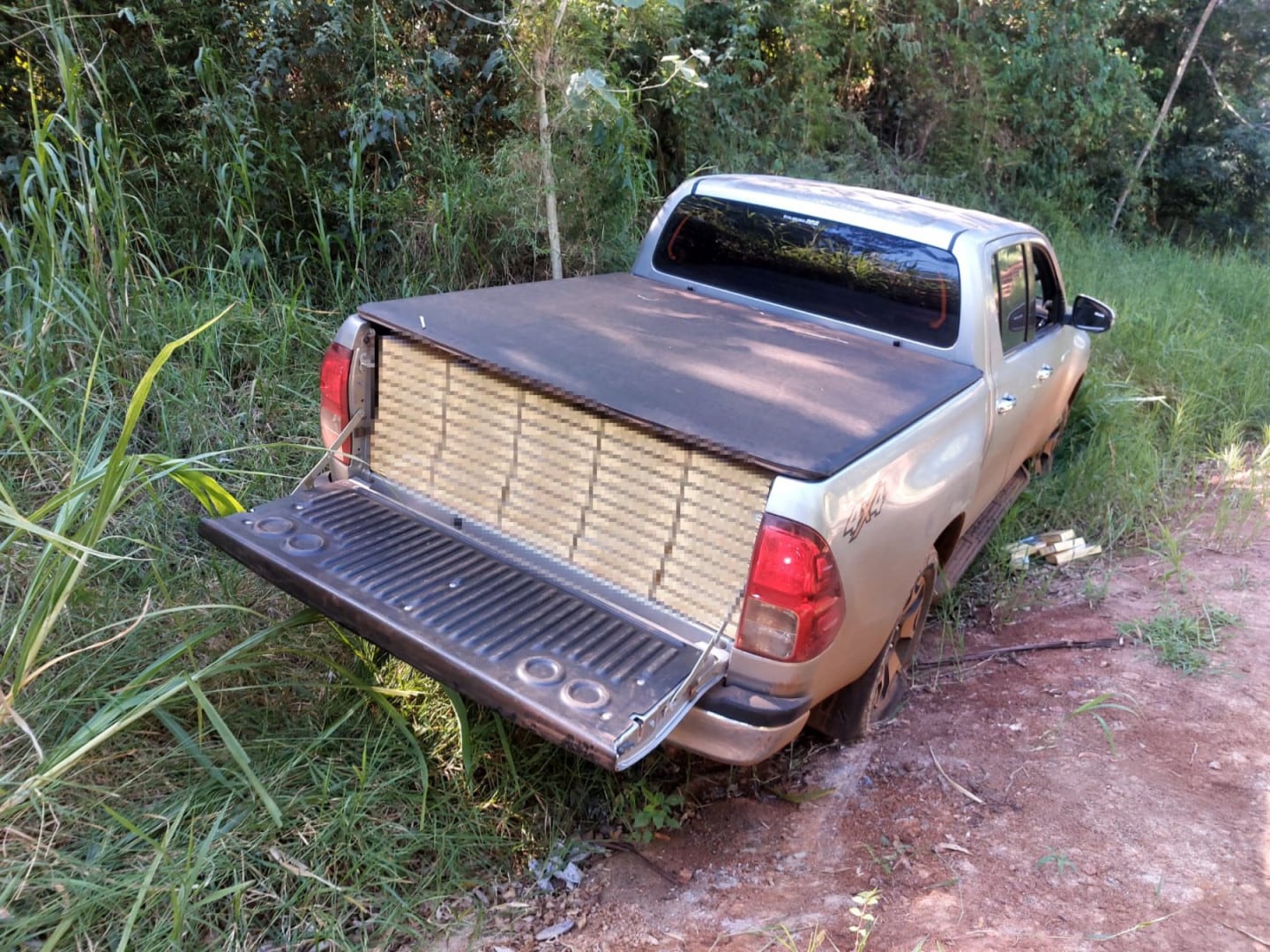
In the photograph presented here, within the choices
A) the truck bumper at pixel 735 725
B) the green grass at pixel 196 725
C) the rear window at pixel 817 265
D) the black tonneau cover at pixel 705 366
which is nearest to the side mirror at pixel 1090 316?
the rear window at pixel 817 265

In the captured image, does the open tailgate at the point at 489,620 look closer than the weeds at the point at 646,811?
Yes

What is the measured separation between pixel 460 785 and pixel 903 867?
1395 mm

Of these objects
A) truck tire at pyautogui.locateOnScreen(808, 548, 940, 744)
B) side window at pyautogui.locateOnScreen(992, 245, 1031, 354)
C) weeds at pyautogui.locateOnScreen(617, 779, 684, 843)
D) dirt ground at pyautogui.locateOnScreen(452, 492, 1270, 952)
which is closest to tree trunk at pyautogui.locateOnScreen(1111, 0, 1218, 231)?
side window at pyautogui.locateOnScreen(992, 245, 1031, 354)

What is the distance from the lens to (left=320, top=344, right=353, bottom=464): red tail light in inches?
122

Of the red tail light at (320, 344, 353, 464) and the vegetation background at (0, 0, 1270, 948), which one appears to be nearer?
the vegetation background at (0, 0, 1270, 948)

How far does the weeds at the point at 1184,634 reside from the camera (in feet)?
13.2

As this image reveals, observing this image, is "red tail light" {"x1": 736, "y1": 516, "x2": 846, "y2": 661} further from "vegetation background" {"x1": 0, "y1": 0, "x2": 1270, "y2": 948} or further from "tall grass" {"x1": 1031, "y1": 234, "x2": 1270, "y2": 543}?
"tall grass" {"x1": 1031, "y1": 234, "x2": 1270, "y2": 543}

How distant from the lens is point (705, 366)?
3.06m

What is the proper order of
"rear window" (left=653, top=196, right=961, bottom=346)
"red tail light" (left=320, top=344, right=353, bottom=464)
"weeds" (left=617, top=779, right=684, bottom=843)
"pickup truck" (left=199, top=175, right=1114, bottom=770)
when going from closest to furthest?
"pickup truck" (left=199, top=175, right=1114, bottom=770), "weeds" (left=617, top=779, right=684, bottom=843), "red tail light" (left=320, top=344, right=353, bottom=464), "rear window" (left=653, top=196, right=961, bottom=346)

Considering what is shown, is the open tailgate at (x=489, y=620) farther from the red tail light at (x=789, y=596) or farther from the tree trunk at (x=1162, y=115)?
the tree trunk at (x=1162, y=115)

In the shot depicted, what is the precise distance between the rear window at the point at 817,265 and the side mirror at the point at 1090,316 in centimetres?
139

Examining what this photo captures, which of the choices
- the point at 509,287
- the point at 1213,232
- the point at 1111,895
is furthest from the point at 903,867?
the point at 1213,232

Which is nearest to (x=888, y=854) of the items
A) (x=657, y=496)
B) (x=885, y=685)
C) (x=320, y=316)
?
(x=885, y=685)

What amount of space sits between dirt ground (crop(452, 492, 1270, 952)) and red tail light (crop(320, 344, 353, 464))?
1637mm
